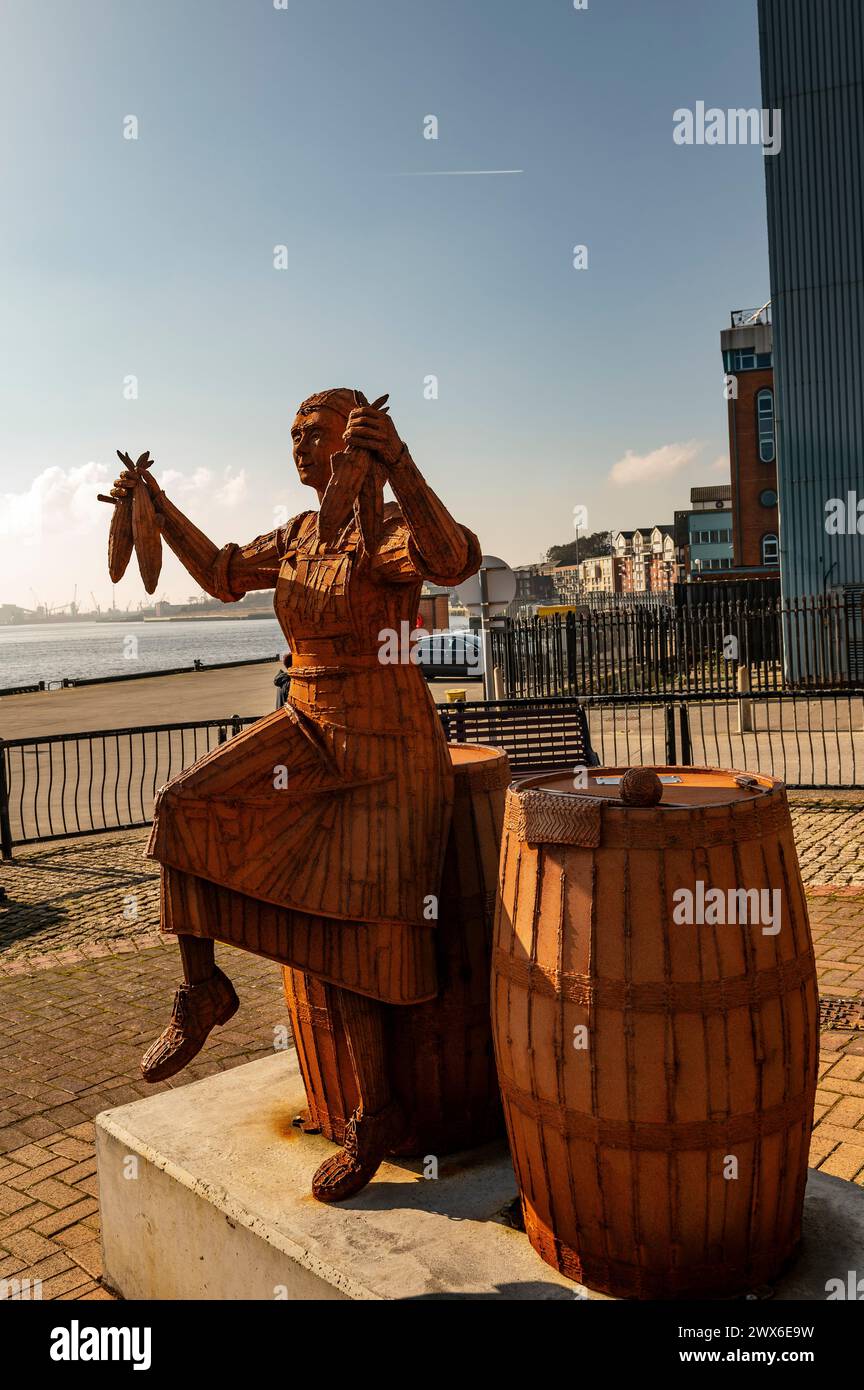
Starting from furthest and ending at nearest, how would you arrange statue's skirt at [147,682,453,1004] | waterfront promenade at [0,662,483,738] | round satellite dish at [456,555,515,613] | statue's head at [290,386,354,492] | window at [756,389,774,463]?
window at [756,389,774,463]
waterfront promenade at [0,662,483,738]
round satellite dish at [456,555,515,613]
statue's head at [290,386,354,492]
statue's skirt at [147,682,453,1004]

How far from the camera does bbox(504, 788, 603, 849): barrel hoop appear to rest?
2.57m

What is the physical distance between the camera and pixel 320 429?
11.3 feet

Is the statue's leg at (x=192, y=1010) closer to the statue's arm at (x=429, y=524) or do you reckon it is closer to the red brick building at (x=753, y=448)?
the statue's arm at (x=429, y=524)

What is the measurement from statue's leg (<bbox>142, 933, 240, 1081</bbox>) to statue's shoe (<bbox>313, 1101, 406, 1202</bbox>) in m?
0.53

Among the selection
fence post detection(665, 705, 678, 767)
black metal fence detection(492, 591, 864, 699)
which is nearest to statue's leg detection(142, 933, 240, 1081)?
fence post detection(665, 705, 678, 767)

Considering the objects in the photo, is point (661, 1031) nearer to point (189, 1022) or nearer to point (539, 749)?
point (189, 1022)

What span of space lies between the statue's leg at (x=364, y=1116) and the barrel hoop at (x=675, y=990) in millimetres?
873

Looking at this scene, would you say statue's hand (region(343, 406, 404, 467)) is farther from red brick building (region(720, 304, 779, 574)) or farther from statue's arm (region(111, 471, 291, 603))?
red brick building (region(720, 304, 779, 574))

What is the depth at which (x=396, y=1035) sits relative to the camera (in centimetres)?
346

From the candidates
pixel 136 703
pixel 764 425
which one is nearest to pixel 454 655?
pixel 136 703

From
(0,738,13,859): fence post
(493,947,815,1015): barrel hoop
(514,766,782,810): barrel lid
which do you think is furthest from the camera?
(0,738,13,859): fence post

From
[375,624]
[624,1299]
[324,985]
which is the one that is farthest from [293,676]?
[624,1299]

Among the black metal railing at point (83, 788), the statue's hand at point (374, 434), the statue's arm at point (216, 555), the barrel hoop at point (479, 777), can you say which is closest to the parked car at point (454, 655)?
the black metal railing at point (83, 788)
